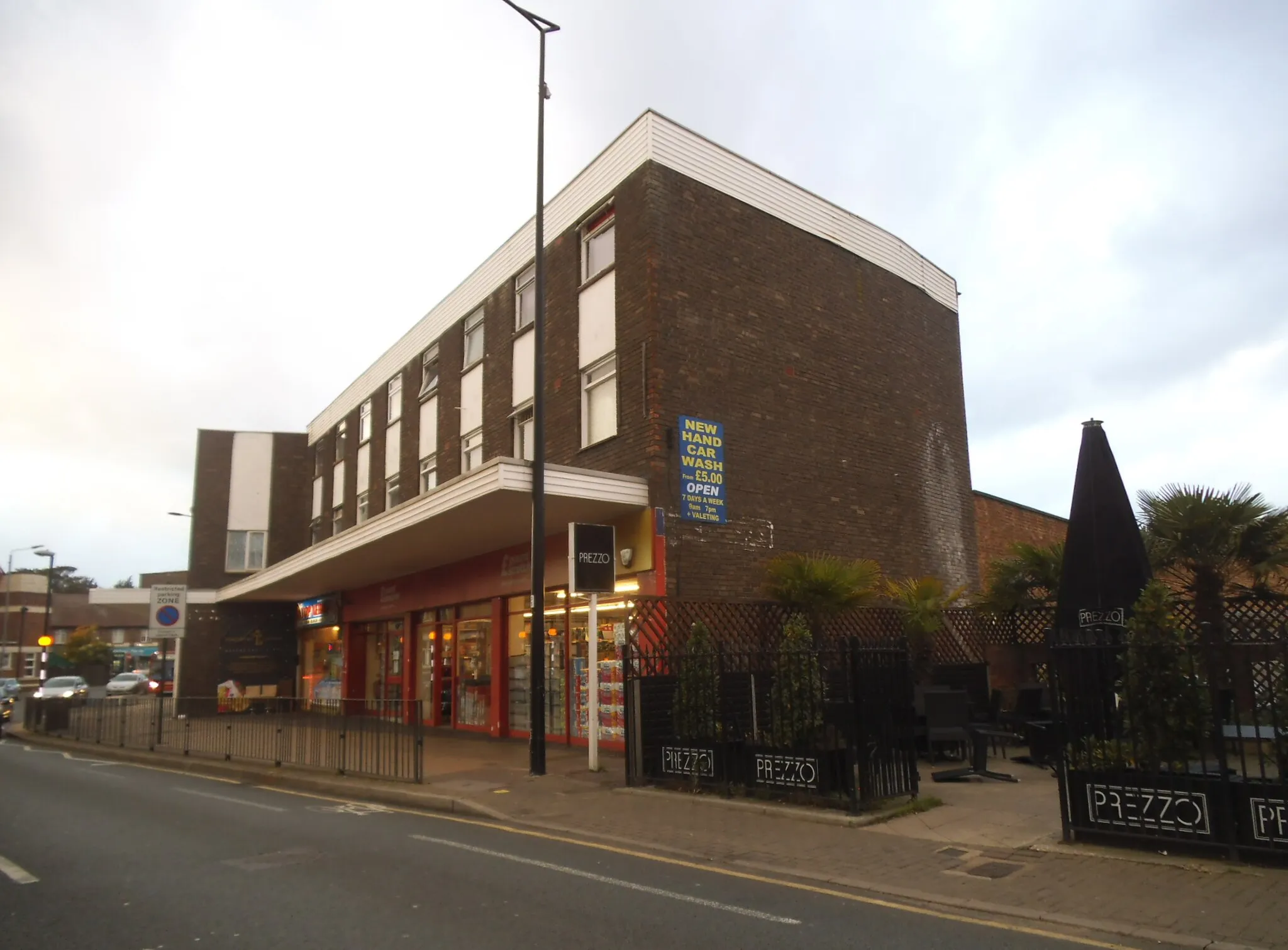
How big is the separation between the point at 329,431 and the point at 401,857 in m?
26.0

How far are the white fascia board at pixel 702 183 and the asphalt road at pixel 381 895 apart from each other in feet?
38.7

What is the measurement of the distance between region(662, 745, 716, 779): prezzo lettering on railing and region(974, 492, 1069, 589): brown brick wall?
12.7 metres

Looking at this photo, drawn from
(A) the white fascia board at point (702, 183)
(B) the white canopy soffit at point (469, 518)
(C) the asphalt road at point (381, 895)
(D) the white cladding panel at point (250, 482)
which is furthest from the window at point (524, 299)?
(D) the white cladding panel at point (250, 482)

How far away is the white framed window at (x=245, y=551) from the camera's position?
32594mm

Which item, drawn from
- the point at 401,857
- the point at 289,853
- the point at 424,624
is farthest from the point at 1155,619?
the point at 424,624

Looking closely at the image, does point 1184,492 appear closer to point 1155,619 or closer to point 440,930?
point 1155,619

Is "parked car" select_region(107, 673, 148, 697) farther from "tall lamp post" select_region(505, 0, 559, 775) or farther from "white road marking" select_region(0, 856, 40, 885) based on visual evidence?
"white road marking" select_region(0, 856, 40, 885)

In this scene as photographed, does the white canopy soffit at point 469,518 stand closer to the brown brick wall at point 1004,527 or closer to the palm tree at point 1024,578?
the palm tree at point 1024,578

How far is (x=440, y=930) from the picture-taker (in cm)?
564

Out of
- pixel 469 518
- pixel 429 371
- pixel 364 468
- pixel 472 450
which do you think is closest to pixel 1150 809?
pixel 469 518

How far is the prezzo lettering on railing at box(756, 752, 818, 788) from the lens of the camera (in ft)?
31.2

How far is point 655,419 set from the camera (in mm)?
15219

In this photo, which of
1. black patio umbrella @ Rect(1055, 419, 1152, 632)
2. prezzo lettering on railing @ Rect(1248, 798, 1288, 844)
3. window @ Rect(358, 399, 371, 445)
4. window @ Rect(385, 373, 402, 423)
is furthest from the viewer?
window @ Rect(358, 399, 371, 445)

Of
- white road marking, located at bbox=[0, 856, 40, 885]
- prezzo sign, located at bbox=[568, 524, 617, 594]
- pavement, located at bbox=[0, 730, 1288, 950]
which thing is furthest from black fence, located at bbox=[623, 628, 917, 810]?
white road marking, located at bbox=[0, 856, 40, 885]
